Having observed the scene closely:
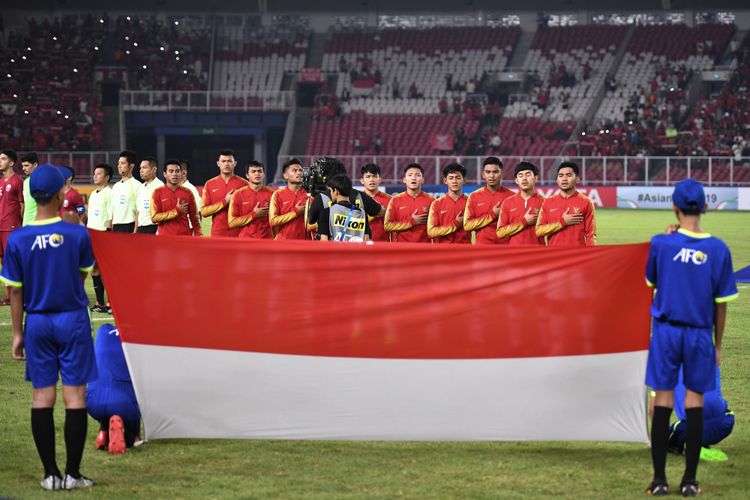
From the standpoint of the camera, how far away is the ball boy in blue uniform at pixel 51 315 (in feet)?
22.4

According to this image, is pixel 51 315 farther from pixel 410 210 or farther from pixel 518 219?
pixel 410 210

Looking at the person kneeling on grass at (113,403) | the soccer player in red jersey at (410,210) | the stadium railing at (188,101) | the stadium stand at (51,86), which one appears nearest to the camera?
the person kneeling on grass at (113,403)

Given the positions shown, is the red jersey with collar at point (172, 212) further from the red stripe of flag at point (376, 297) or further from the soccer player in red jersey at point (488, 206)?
the red stripe of flag at point (376, 297)

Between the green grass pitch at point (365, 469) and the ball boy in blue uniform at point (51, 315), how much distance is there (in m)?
0.36

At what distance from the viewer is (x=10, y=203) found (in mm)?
15852

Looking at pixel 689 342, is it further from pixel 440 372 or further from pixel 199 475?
pixel 199 475

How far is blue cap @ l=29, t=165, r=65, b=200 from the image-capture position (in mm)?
6830

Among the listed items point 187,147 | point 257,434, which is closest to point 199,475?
point 257,434

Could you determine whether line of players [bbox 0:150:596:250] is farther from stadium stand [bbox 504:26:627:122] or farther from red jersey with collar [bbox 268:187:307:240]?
stadium stand [bbox 504:26:627:122]

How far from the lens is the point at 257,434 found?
773 cm

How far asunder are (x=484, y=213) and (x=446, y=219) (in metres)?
0.46

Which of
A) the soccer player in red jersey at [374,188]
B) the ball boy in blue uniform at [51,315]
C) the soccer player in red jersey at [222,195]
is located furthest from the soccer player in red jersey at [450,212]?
the ball boy in blue uniform at [51,315]

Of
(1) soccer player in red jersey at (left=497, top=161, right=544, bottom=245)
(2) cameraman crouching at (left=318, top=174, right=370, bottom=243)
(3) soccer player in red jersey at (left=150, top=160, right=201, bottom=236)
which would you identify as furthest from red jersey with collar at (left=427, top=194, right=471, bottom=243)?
(3) soccer player in red jersey at (left=150, top=160, right=201, bottom=236)

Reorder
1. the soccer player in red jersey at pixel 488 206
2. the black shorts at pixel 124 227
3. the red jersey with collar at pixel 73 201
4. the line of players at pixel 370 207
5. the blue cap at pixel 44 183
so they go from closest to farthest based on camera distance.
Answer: the blue cap at pixel 44 183, the line of players at pixel 370 207, the soccer player in red jersey at pixel 488 206, the red jersey with collar at pixel 73 201, the black shorts at pixel 124 227
